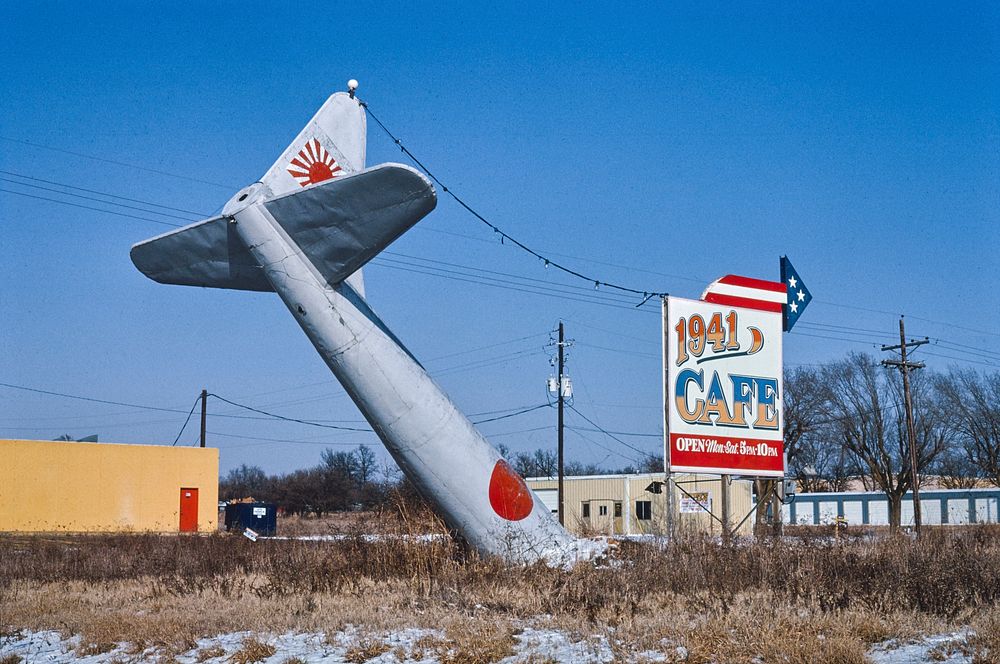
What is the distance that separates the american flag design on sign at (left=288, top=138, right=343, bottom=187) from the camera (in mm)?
17000

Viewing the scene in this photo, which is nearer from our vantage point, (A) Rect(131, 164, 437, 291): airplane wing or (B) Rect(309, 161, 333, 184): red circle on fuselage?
(A) Rect(131, 164, 437, 291): airplane wing

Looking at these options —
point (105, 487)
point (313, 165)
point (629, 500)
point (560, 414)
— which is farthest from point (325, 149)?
point (629, 500)

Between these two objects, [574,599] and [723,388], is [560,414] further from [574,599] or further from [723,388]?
[574,599]

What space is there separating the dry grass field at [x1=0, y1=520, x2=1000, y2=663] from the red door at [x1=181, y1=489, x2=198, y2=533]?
31364mm

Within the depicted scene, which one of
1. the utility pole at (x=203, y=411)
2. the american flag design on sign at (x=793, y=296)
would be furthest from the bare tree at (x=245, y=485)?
the american flag design on sign at (x=793, y=296)

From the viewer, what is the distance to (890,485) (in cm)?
5953

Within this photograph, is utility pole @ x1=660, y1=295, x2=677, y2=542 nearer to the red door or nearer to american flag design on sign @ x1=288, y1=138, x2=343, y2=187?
american flag design on sign @ x1=288, y1=138, x2=343, y2=187

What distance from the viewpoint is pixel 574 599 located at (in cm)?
1201

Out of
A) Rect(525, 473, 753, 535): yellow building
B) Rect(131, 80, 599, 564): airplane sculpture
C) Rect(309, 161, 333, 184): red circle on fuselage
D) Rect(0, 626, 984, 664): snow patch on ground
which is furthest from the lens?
Rect(525, 473, 753, 535): yellow building

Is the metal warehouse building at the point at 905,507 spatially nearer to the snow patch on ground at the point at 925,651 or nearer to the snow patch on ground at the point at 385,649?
the snow patch on ground at the point at 925,651

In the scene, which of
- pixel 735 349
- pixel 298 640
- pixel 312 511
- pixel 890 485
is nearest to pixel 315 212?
pixel 298 640

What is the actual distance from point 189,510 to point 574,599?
40.2 meters

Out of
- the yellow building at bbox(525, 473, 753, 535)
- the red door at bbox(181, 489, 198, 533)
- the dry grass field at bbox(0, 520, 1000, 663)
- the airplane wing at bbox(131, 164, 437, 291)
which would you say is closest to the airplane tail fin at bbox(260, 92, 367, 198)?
the airplane wing at bbox(131, 164, 437, 291)

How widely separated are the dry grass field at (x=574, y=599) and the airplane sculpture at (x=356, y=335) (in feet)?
2.91
